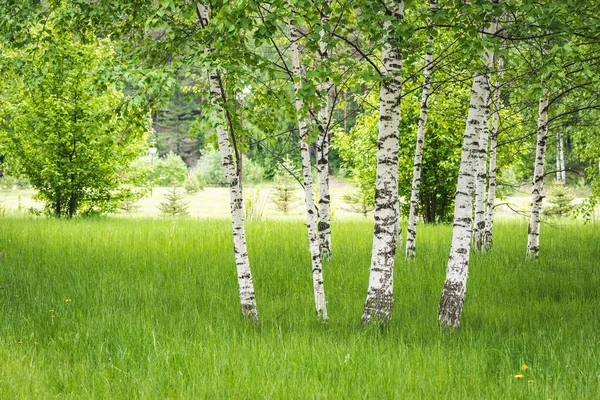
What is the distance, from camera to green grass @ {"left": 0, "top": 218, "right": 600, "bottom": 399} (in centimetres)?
417

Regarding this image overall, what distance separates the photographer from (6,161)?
618 inches

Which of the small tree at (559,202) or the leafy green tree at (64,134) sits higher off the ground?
the leafy green tree at (64,134)

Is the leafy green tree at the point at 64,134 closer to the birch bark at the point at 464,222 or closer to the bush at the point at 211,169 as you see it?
the birch bark at the point at 464,222

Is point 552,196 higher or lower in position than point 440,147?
lower

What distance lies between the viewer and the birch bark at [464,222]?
570cm

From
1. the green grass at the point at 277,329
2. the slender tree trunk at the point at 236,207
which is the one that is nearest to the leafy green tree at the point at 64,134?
the green grass at the point at 277,329

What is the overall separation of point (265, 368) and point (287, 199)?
2874cm

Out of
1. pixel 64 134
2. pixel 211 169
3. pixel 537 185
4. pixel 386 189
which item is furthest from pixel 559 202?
pixel 211 169

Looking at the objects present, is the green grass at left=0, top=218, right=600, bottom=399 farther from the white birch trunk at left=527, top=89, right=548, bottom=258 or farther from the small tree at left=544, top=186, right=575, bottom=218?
the small tree at left=544, top=186, right=575, bottom=218

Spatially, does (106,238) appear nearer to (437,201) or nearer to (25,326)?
(25,326)

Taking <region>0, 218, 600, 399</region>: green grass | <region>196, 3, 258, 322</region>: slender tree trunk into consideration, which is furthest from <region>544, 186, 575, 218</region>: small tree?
<region>196, 3, 258, 322</region>: slender tree trunk

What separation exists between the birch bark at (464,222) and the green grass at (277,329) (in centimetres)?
29

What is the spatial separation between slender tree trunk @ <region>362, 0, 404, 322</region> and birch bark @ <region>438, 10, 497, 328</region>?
68 centimetres

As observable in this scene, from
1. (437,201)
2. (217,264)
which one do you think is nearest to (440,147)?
(437,201)
